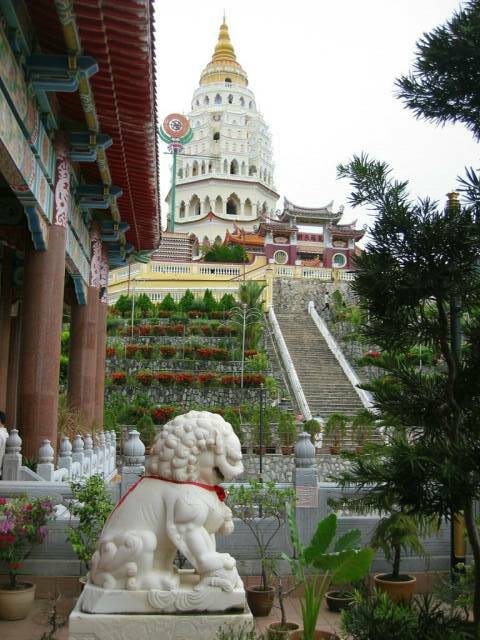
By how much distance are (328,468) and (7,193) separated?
972cm

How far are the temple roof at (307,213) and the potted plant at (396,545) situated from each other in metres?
41.8

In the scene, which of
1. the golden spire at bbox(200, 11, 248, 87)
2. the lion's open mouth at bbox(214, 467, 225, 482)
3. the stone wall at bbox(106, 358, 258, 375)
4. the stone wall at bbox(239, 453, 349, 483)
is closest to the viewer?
the lion's open mouth at bbox(214, 467, 225, 482)

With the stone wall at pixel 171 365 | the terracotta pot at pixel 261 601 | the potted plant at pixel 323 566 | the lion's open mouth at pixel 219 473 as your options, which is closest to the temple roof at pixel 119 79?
the lion's open mouth at pixel 219 473

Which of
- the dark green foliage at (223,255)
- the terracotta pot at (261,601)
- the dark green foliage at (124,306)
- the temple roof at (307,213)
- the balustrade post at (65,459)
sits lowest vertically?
the terracotta pot at (261,601)

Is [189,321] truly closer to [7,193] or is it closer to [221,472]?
[7,193]

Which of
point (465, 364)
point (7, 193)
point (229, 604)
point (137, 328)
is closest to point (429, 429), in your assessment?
point (465, 364)

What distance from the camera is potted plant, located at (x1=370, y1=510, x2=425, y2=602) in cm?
614

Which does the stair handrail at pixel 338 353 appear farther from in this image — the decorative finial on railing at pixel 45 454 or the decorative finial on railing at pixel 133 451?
the decorative finial on railing at pixel 133 451

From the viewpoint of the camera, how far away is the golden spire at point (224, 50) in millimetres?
66938

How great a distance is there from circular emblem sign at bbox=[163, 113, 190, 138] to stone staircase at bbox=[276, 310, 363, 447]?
1009 inches

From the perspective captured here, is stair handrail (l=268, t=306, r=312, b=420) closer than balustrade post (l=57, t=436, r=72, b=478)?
No

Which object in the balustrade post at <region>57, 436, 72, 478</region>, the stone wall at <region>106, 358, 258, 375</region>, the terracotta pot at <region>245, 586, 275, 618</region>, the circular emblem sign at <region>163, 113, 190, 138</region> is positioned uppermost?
the circular emblem sign at <region>163, 113, 190, 138</region>

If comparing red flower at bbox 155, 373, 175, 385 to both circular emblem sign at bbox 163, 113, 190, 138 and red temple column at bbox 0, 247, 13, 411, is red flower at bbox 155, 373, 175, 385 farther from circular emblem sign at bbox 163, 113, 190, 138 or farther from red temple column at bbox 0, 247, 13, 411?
circular emblem sign at bbox 163, 113, 190, 138

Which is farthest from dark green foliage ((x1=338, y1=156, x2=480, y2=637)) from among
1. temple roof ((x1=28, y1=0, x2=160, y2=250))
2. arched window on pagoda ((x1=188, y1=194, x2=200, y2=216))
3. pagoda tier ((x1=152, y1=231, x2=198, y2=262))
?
arched window on pagoda ((x1=188, y1=194, x2=200, y2=216))
